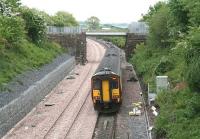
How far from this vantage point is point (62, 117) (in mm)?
30688

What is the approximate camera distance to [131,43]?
66.9 metres

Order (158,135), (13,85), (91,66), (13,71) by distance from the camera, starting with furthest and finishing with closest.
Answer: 1. (91,66)
2. (13,71)
3. (13,85)
4. (158,135)

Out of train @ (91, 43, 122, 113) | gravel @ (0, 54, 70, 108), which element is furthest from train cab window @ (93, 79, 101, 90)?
gravel @ (0, 54, 70, 108)

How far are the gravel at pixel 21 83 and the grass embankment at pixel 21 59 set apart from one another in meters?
0.39

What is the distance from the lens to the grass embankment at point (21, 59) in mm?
35306

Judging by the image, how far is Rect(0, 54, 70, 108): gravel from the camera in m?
29.7

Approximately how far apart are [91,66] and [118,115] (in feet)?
107

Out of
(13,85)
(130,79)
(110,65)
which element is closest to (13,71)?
(13,85)

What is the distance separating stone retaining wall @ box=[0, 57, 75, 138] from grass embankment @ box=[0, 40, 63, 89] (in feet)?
5.53

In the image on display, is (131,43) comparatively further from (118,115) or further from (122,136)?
(122,136)

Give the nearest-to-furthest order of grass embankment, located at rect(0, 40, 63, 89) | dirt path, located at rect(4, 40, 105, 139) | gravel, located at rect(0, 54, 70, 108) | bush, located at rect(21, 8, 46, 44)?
dirt path, located at rect(4, 40, 105, 139) < gravel, located at rect(0, 54, 70, 108) < grass embankment, located at rect(0, 40, 63, 89) < bush, located at rect(21, 8, 46, 44)

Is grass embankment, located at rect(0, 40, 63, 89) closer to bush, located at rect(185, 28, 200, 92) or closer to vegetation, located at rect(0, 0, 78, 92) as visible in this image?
vegetation, located at rect(0, 0, 78, 92)

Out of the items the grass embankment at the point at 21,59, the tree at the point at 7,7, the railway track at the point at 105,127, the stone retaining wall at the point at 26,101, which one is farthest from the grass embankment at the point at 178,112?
the tree at the point at 7,7

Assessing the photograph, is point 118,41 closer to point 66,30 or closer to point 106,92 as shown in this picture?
point 66,30
